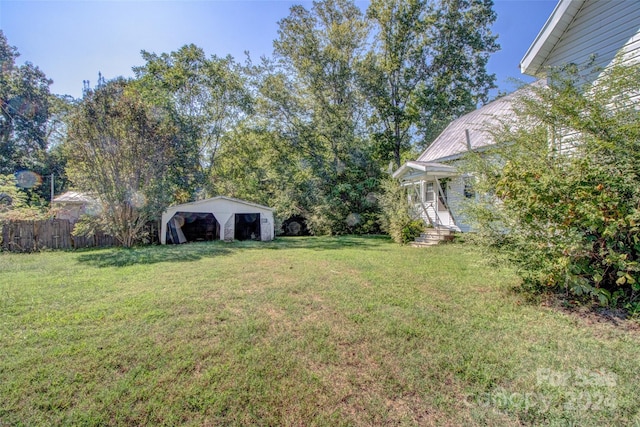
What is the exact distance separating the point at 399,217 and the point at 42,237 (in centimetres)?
1373

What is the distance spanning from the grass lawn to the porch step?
5189 millimetres

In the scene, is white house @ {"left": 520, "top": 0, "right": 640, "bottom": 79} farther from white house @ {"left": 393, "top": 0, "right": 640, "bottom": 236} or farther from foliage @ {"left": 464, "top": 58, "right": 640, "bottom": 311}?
foliage @ {"left": 464, "top": 58, "right": 640, "bottom": 311}

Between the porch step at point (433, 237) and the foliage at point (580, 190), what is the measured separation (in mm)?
5930

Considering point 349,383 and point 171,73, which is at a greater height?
point 171,73

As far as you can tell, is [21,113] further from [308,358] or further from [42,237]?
[308,358]

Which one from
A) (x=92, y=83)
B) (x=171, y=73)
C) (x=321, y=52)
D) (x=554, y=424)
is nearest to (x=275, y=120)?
(x=321, y=52)

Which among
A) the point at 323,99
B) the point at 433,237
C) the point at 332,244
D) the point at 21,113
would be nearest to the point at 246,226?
the point at 332,244

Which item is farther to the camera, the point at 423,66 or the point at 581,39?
the point at 423,66

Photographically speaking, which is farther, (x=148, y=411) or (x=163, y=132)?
(x=163, y=132)

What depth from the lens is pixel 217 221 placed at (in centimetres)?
1415

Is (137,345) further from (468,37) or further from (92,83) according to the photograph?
(468,37)

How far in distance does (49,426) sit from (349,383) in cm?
215

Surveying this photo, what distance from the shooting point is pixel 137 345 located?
290 cm

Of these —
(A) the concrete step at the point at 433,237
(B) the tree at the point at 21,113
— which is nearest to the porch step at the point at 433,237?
(A) the concrete step at the point at 433,237
